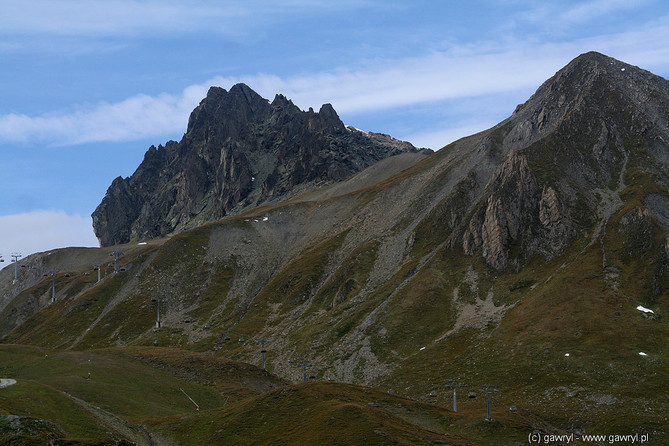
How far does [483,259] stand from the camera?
182375mm

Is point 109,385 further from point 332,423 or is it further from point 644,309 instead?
point 644,309

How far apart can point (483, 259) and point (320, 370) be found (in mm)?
60815

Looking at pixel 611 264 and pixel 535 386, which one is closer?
pixel 535 386

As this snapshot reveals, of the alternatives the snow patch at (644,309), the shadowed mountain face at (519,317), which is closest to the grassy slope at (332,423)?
the shadowed mountain face at (519,317)

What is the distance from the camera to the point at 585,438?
91812mm

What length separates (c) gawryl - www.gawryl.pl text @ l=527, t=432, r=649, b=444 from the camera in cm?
8319

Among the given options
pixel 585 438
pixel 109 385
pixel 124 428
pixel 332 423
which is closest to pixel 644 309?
pixel 585 438

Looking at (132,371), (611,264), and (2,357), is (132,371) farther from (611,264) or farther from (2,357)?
(611,264)

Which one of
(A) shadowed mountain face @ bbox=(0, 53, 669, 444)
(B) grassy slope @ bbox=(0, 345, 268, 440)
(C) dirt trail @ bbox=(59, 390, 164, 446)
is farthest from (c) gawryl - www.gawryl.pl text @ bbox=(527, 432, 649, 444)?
(B) grassy slope @ bbox=(0, 345, 268, 440)

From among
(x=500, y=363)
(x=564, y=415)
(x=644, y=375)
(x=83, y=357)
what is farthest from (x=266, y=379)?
(x=644, y=375)

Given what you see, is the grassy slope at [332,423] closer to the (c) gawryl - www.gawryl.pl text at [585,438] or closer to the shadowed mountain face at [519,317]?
the (c) gawryl - www.gawryl.pl text at [585,438]

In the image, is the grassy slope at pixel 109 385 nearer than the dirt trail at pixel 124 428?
No

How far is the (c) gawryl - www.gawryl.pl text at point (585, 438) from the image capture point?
83.2 meters

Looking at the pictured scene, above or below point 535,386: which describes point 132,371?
above
